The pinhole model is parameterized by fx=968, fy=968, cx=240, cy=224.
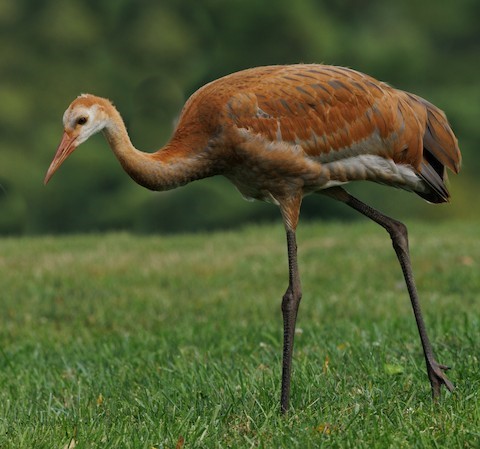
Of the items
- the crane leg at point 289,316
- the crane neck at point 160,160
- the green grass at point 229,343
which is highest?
the crane neck at point 160,160

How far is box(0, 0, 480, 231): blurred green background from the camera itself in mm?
14828

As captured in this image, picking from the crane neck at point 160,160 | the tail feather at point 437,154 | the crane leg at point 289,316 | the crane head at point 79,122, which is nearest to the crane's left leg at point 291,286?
the crane leg at point 289,316

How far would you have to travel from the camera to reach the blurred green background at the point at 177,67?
584 inches

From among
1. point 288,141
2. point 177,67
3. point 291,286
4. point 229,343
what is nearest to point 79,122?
point 288,141

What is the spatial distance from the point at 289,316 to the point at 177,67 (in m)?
10.9

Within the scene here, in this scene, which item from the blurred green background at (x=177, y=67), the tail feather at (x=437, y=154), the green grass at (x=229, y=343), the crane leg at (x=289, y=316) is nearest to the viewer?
the green grass at (x=229, y=343)

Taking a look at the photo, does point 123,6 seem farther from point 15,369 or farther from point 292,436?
point 292,436

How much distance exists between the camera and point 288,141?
4.58 m

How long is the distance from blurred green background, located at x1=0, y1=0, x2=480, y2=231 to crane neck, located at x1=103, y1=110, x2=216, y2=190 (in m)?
9.56

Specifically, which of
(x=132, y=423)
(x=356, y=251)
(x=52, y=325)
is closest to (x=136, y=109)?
(x=356, y=251)

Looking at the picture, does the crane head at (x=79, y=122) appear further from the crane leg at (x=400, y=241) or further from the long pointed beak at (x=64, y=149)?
the crane leg at (x=400, y=241)

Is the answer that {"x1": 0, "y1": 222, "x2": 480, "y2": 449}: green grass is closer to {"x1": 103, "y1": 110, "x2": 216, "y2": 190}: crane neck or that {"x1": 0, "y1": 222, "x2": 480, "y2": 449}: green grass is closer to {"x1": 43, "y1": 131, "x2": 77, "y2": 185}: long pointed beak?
{"x1": 103, "y1": 110, "x2": 216, "y2": 190}: crane neck

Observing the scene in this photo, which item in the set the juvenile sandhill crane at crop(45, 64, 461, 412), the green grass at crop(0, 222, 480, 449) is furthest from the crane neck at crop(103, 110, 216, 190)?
the green grass at crop(0, 222, 480, 449)

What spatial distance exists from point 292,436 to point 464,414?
746mm
